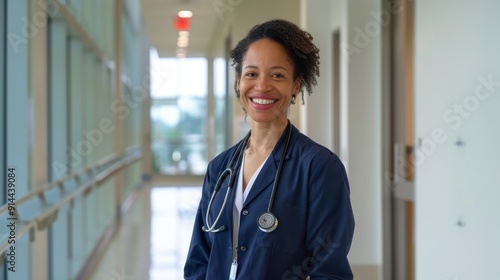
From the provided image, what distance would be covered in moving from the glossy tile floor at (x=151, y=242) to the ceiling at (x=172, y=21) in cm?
296

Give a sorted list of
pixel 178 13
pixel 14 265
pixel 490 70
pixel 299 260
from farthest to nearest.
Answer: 1. pixel 178 13
2. pixel 14 265
3. pixel 490 70
4. pixel 299 260

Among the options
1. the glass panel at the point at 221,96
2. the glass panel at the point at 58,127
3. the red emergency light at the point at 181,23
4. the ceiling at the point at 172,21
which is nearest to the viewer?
the glass panel at the point at 58,127

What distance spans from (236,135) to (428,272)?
194 centimetres

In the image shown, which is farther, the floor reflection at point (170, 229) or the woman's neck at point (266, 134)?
the floor reflection at point (170, 229)

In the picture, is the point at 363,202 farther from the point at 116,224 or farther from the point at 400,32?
the point at 116,224

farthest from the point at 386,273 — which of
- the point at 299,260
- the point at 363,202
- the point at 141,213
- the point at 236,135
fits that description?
the point at 141,213

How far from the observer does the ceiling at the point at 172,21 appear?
8430 mm

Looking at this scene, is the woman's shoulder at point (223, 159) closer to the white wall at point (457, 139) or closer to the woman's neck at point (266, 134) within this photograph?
the woman's neck at point (266, 134)

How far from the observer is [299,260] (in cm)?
166

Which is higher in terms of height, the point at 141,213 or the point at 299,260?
the point at 299,260

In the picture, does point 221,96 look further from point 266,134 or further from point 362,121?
point 266,134

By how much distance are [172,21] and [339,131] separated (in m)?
5.39

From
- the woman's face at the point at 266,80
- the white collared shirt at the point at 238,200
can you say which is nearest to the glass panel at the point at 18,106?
the white collared shirt at the point at 238,200

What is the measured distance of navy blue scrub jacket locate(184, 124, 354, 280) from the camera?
1.60m
